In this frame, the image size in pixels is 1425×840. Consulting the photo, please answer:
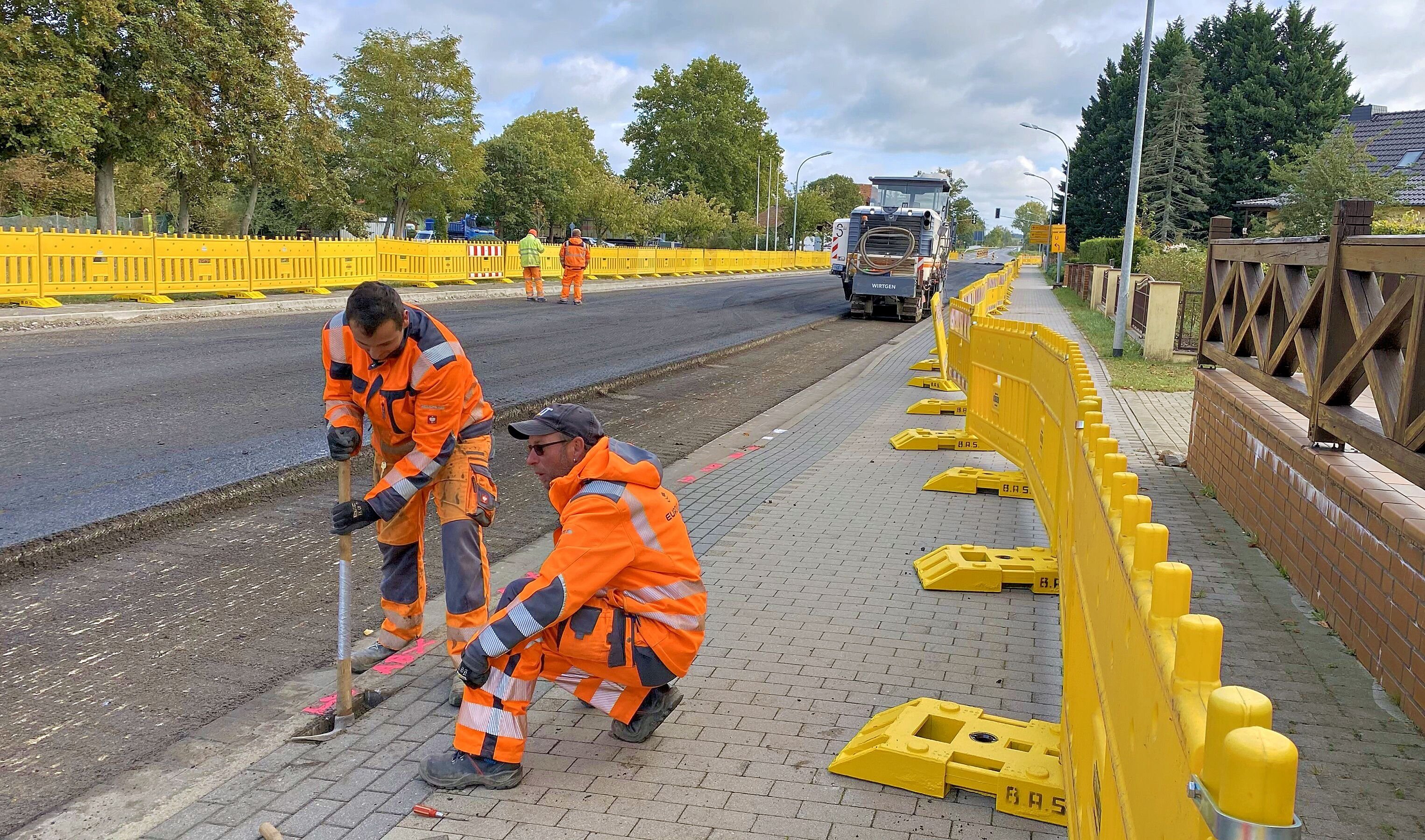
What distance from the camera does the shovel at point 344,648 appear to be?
3.97 m

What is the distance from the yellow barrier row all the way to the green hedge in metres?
21.0

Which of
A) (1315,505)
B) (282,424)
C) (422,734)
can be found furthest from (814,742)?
(282,424)

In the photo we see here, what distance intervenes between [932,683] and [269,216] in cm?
6433

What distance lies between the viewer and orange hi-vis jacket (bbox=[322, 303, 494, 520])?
4.13 m

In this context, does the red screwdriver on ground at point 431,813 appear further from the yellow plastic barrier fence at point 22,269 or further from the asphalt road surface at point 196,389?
the yellow plastic barrier fence at point 22,269

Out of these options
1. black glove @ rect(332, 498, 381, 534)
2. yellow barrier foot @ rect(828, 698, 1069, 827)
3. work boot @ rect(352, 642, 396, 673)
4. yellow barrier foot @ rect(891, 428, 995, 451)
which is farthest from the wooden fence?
work boot @ rect(352, 642, 396, 673)

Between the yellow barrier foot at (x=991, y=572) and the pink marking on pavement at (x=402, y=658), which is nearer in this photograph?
the pink marking on pavement at (x=402, y=658)

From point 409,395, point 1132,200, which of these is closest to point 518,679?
point 409,395

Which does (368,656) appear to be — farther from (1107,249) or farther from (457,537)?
(1107,249)

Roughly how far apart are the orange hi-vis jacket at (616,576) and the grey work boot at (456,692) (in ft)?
2.84

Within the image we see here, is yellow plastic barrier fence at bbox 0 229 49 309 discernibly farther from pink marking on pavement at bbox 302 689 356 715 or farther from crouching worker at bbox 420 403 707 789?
crouching worker at bbox 420 403 707 789

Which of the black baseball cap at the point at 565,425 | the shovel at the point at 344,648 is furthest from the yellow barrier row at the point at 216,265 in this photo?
the black baseball cap at the point at 565,425

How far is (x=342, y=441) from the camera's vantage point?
4.18 metres

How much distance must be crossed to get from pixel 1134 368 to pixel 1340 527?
11748mm
